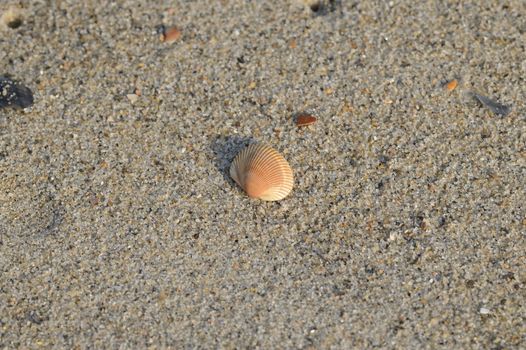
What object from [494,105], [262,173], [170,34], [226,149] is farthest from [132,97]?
[494,105]

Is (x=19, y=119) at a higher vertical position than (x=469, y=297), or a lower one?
higher

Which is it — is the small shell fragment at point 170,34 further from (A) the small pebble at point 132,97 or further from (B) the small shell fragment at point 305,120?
(B) the small shell fragment at point 305,120

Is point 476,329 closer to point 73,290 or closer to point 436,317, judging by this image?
point 436,317

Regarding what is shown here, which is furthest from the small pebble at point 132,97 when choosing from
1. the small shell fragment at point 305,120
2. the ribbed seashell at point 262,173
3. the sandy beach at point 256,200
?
the small shell fragment at point 305,120

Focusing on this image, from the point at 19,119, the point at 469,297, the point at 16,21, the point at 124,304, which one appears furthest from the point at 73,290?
the point at 469,297

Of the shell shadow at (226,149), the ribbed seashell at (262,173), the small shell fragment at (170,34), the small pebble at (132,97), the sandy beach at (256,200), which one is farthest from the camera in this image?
the small shell fragment at (170,34)

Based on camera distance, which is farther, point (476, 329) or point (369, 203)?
point (369, 203)

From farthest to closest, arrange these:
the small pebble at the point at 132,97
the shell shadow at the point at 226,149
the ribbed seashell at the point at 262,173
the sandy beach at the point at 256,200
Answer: the small pebble at the point at 132,97 < the shell shadow at the point at 226,149 < the ribbed seashell at the point at 262,173 < the sandy beach at the point at 256,200

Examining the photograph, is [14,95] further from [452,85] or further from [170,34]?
[452,85]
